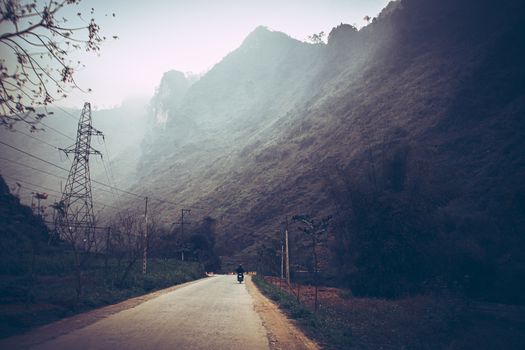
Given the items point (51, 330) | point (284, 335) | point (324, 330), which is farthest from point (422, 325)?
point (51, 330)

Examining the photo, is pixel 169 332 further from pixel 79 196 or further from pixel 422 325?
pixel 79 196

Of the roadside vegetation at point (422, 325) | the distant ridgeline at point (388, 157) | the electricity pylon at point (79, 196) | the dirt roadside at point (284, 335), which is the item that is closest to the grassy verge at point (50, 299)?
the electricity pylon at point (79, 196)

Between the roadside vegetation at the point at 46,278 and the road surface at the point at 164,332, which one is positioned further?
the roadside vegetation at the point at 46,278

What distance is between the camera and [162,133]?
523ft

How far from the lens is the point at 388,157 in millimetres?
31719

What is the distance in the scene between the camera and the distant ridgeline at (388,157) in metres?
25.6

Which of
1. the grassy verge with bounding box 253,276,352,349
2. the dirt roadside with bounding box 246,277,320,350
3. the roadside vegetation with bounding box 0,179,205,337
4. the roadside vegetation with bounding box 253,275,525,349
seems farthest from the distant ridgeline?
the roadside vegetation with bounding box 0,179,205,337

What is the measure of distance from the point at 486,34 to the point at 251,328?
306 feet

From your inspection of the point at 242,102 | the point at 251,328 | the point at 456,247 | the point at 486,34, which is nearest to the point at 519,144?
the point at 456,247

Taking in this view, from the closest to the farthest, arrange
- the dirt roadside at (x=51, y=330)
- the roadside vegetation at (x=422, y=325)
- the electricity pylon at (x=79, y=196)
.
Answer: the dirt roadside at (x=51, y=330) → the roadside vegetation at (x=422, y=325) → the electricity pylon at (x=79, y=196)

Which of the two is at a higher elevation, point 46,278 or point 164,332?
point 46,278

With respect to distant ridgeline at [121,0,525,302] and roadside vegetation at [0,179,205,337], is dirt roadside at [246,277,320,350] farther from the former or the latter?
distant ridgeline at [121,0,525,302]

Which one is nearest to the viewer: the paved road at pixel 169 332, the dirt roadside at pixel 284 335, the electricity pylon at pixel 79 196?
the paved road at pixel 169 332

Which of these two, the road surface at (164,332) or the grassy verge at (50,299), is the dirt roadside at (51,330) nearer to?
the road surface at (164,332)
